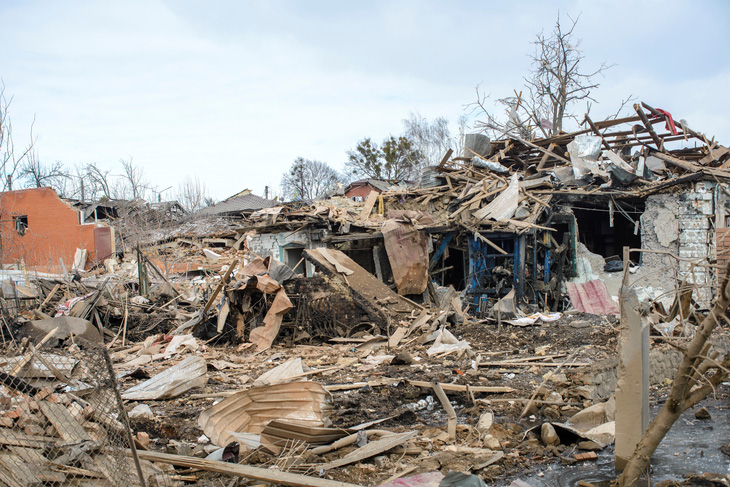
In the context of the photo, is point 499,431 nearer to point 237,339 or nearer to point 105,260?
point 237,339

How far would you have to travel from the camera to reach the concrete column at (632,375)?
3.75m

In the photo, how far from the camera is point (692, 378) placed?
297cm

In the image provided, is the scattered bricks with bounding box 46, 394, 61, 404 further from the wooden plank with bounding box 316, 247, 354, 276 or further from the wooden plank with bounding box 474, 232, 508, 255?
the wooden plank with bounding box 474, 232, 508, 255

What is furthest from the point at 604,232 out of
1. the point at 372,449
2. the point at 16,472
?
the point at 16,472

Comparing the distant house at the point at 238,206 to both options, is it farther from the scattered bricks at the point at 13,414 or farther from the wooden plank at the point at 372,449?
the wooden plank at the point at 372,449

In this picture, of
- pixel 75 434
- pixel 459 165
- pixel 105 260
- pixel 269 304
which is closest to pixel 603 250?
pixel 459 165

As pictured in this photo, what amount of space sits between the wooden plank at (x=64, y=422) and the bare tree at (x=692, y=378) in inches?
153

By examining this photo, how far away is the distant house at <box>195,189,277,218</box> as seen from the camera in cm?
3469

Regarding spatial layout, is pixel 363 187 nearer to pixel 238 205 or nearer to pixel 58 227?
pixel 238 205

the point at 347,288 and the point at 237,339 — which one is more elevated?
the point at 347,288

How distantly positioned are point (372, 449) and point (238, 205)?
34109 mm

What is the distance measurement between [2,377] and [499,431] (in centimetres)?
438

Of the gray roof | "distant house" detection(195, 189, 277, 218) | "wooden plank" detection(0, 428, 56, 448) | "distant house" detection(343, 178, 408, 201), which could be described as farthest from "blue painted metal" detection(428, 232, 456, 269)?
the gray roof

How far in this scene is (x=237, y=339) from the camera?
10.0 metres
